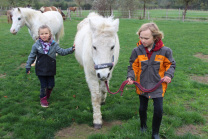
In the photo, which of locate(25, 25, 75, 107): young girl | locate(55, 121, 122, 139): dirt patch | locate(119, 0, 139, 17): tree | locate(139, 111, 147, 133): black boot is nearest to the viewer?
locate(139, 111, 147, 133): black boot

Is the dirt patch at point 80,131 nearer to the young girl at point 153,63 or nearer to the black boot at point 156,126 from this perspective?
the black boot at point 156,126

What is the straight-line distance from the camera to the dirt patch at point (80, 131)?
3.09 m

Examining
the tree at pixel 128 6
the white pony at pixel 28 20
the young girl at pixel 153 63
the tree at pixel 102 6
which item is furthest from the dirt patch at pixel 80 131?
the tree at pixel 128 6

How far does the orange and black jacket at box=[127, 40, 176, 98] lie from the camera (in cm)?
254

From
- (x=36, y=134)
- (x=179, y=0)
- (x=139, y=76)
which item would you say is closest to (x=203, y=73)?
(x=139, y=76)

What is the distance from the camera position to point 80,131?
3.23 metres

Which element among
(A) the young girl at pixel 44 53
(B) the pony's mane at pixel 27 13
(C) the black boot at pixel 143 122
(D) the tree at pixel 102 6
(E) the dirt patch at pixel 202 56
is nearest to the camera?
(C) the black boot at pixel 143 122

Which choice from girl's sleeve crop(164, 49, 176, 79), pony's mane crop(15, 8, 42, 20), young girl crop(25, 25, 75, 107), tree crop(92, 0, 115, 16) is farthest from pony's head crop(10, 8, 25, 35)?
tree crop(92, 0, 115, 16)

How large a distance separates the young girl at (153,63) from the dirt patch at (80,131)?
3.30 ft

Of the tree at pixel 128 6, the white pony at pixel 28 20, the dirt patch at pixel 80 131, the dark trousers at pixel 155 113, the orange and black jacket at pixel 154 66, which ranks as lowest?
the dirt patch at pixel 80 131

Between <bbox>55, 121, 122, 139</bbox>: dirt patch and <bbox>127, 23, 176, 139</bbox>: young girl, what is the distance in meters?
1.01

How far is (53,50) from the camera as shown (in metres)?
3.80

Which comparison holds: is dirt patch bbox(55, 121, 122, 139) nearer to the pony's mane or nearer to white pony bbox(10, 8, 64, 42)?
white pony bbox(10, 8, 64, 42)

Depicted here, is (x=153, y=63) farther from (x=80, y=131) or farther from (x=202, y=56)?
(x=202, y=56)
